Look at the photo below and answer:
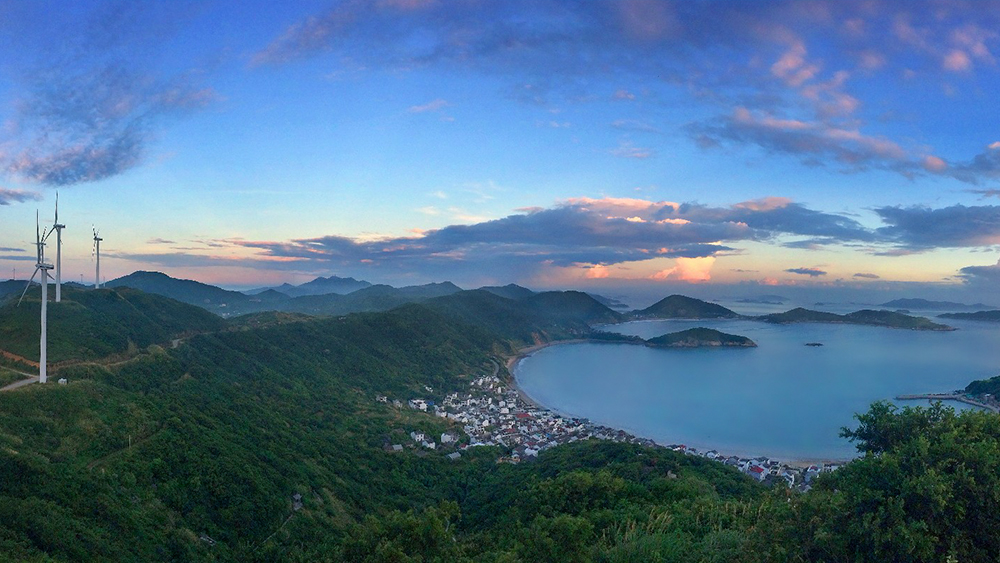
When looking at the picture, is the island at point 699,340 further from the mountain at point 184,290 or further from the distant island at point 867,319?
the mountain at point 184,290

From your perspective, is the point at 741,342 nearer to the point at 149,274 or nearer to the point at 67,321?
the point at 67,321

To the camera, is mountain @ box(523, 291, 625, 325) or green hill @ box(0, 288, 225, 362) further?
mountain @ box(523, 291, 625, 325)

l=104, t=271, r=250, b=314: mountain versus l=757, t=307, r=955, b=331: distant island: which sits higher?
l=104, t=271, r=250, b=314: mountain

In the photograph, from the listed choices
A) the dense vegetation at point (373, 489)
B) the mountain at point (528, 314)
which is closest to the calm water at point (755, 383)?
the mountain at point (528, 314)

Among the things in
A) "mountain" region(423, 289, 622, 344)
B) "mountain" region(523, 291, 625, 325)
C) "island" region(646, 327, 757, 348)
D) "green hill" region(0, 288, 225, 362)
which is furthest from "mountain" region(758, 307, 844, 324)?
"green hill" region(0, 288, 225, 362)

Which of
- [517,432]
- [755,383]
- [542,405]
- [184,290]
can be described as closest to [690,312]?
[755,383]

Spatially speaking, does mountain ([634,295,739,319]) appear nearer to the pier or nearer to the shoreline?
the shoreline

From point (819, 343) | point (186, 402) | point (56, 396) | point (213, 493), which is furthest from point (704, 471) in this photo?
point (819, 343)
